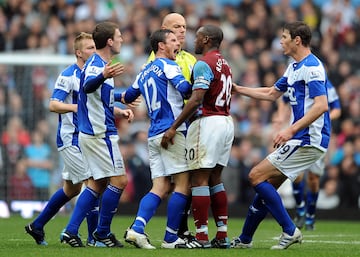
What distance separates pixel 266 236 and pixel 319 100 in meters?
3.75

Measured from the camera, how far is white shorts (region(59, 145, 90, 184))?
12078 millimetres

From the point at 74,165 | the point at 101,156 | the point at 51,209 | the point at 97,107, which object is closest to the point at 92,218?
the point at 51,209

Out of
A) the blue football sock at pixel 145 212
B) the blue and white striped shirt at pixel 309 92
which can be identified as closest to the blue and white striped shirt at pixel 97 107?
the blue football sock at pixel 145 212

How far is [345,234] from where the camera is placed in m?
15.0

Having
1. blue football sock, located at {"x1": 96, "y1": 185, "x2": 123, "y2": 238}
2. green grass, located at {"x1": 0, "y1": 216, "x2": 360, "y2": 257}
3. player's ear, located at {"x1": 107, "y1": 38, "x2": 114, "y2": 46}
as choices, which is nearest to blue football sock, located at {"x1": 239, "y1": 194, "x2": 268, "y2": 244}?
green grass, located at {"x1": 0, "y1": 216, "x2": 360, "y2": 257}

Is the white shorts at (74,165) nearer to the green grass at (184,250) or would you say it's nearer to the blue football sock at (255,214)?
the green grass at (184,250)

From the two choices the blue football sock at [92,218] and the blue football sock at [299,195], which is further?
the blue football sock at [299,195]

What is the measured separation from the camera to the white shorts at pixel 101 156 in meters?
11.4

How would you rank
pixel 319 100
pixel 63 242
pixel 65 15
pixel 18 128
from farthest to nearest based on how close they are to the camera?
pixel 65 15 → pixel 18 128 → pixel 63 242 → pixel 319 100

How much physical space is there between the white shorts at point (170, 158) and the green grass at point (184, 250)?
831mm

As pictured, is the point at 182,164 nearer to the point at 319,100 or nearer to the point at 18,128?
the point at 319,100

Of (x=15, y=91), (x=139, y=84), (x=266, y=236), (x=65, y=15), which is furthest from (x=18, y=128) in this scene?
(x=139, y=84)

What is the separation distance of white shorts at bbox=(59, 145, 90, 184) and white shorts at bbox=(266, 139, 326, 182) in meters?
2.12

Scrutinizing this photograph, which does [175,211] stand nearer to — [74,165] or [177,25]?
[74,165]
